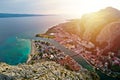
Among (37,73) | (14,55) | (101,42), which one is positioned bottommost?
(14,55)

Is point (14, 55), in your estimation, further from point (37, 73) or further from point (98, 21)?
point (98, 21)

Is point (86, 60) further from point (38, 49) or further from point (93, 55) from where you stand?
point (38, 49)

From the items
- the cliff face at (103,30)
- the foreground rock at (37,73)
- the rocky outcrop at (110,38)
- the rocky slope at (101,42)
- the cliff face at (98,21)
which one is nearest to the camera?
the foreground rock at (37,73)

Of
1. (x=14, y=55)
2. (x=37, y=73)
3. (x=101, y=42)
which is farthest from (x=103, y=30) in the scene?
(x=37, y=73)

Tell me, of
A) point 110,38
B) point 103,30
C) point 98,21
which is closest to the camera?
point 110,38

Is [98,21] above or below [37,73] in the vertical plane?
above

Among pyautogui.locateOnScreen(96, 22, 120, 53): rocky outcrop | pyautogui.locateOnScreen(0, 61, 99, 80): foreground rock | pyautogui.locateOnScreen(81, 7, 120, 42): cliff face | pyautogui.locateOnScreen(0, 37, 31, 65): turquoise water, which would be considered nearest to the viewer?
pyautogui.locateOnScreen(0, 61, 99, 80): foreground rock

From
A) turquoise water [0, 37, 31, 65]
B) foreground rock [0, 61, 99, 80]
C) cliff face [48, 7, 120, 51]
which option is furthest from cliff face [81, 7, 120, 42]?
foreground rock [0, 61, 99, 80]

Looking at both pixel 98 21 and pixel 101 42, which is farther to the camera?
pixel 98 21

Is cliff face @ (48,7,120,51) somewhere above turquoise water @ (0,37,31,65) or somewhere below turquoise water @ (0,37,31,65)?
Answer: above

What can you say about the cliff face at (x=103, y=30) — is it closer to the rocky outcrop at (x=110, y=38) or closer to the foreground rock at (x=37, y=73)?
the rocky outcrop at (x=110, y=38)

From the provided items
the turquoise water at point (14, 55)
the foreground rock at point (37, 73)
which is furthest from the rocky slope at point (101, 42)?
the turquoise water at point (14, 55)

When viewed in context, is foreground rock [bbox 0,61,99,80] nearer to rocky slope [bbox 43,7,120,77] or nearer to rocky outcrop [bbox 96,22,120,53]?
rocky slope [bbox 43,7,120,77]

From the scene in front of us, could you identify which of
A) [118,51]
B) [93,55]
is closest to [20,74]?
[93,55]
